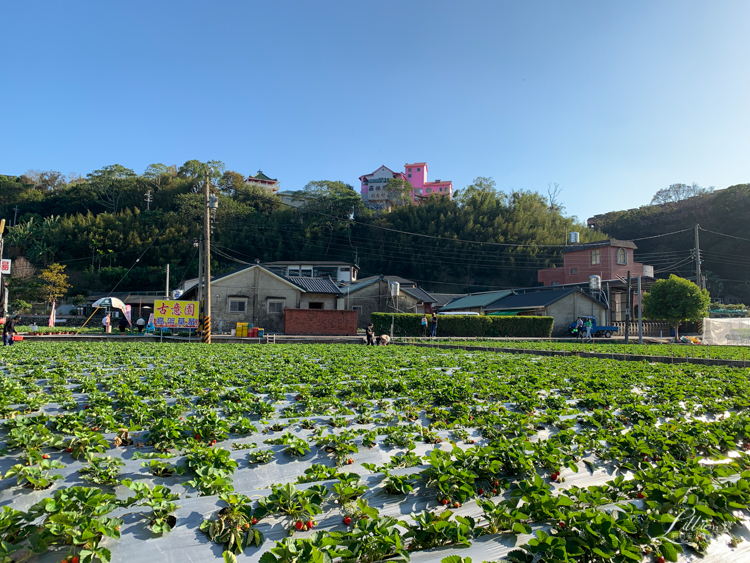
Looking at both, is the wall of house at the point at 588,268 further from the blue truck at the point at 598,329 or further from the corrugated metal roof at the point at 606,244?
the blue truck at the point at 598,329

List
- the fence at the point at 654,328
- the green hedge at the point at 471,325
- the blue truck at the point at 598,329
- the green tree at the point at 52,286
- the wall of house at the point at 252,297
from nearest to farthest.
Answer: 1. the green hedge at the point at 471,325
2. the wall of house at the point at 252,297
3. the blue truck at the point at 598,329
4. the fence at the point at 654,328
5. the green tree at the point at 52,286

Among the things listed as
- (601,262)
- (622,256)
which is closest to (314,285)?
(601,262)

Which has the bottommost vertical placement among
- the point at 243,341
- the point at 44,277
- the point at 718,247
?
the point at 243,341

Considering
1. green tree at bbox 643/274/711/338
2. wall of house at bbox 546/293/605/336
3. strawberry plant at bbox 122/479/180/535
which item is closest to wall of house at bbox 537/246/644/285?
wall of house at bbox 546/293/605/336

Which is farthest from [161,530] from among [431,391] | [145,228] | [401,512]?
[145,228]

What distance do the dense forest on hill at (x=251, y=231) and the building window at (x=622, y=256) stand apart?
10821mm

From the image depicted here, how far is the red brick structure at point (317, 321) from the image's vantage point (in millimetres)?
28266

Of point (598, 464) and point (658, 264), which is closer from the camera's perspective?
point (598, 464)

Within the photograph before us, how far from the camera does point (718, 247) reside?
5553cm

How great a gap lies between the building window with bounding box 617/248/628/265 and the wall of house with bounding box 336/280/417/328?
22356mm

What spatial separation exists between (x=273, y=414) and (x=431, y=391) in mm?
2569

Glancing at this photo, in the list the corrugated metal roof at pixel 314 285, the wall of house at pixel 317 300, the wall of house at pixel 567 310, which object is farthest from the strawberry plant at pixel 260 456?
the wall of house at pixel 567 310

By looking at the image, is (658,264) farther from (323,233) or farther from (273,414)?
(273,414)

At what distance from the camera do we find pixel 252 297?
30812 mm
